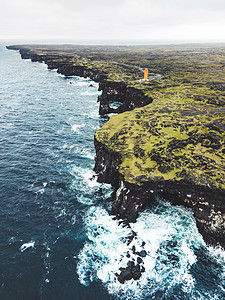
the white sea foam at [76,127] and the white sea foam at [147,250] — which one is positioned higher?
the white sea foam at [76,127]

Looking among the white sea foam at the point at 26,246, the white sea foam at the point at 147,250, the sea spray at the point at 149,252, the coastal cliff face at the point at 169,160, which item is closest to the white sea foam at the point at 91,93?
the coastal cliff face at the point at 169,160

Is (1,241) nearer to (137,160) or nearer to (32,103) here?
(137,160)

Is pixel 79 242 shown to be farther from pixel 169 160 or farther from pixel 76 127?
pixel 76 127

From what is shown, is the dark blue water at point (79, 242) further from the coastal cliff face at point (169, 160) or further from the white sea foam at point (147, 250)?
the coastal cliff face at point (169, 160)

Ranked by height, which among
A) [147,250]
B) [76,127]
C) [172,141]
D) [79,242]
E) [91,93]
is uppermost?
[172,141]

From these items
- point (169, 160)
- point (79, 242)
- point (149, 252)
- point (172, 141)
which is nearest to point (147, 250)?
point (149, 252)

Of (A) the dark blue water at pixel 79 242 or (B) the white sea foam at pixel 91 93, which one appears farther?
(B) the white sea foam at pixel 91 93

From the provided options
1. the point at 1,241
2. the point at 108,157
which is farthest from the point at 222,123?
the point at 1,241
